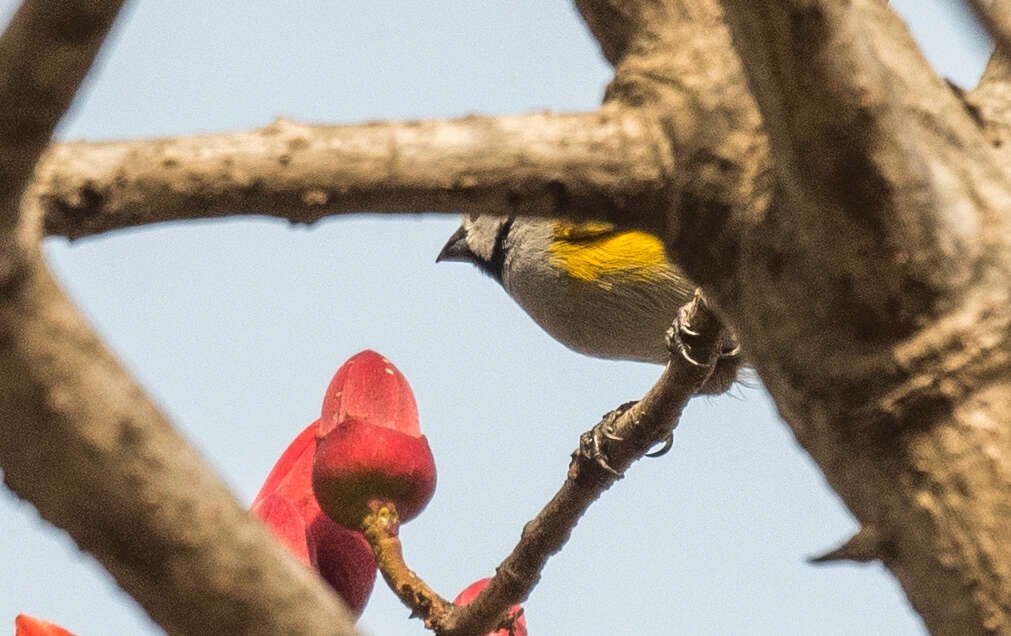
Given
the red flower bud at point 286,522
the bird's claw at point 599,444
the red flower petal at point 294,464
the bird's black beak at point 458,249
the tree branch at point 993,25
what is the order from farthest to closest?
the bird's black beak at point 458,249 < the bird's claw at point 599,444 < the red flower petal at point 294,464 < the red flower bud at point 286,522 < the tree branch at point 993,25

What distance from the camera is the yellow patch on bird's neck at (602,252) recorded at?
4100mm

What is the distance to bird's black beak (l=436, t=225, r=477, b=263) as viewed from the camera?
17.3 ft

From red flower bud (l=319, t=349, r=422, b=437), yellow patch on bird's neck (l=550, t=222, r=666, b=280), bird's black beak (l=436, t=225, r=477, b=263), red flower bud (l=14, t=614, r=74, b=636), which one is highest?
red flower bud (l=14, t=614, r=74, b=636)

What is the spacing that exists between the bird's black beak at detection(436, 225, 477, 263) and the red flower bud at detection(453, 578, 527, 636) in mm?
3127

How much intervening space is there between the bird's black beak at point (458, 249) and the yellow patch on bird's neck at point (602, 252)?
0.90 m

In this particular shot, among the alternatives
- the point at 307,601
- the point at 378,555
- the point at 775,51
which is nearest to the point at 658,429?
the point at 378,555

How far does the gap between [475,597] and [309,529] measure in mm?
294

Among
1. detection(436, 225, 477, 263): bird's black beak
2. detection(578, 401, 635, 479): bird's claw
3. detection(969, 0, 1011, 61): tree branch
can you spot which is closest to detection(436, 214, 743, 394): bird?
detection(436, 225, 477, 263): bird's black beak

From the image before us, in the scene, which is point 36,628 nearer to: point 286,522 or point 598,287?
point 286,522

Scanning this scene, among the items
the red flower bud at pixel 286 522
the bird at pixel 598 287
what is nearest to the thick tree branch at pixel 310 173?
the red flower bud at pixel 286 522

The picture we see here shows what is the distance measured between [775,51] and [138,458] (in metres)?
0.55

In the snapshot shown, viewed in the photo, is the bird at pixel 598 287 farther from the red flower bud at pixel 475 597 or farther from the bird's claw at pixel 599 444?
the red flower bud at pixel 475 597

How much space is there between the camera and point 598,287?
4.23 meters

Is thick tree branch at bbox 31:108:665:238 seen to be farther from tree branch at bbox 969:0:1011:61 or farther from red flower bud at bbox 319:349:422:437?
red flower bud at bbox 319:349:422:437
